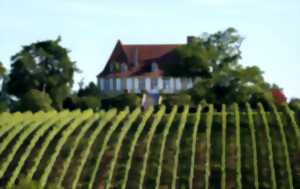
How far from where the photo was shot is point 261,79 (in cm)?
10731

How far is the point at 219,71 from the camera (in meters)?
112

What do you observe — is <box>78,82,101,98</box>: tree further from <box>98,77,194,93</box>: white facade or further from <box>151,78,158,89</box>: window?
<box>151,78,158,89</box>: window

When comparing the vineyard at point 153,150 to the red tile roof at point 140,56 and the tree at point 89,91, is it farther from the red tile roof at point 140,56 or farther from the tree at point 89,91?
the red tile roof at point 140,56

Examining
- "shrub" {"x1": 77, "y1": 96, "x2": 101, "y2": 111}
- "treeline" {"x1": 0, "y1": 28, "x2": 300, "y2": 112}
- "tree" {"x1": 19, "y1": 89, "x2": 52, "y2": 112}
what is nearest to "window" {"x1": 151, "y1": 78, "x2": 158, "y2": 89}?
"treeline" {"x1": 0, "y1": 28, "x2": 300, "y2": 112}

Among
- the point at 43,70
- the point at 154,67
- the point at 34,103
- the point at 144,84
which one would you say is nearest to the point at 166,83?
the point at 144,84

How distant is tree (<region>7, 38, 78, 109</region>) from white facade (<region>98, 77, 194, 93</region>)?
22.3 meters

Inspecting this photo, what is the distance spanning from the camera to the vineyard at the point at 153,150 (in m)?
49.7

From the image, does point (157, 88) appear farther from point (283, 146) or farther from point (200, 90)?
point (283, 146)

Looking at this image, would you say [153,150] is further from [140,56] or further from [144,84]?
[144,84]

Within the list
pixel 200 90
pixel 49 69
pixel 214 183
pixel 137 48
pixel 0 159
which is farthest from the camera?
pixel 137 48

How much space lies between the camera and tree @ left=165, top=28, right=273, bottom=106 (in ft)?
328

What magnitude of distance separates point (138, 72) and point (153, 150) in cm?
8763

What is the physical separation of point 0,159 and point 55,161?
9.00 feet

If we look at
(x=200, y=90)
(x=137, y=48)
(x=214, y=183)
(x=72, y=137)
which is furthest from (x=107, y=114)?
(x=137, y=48)
